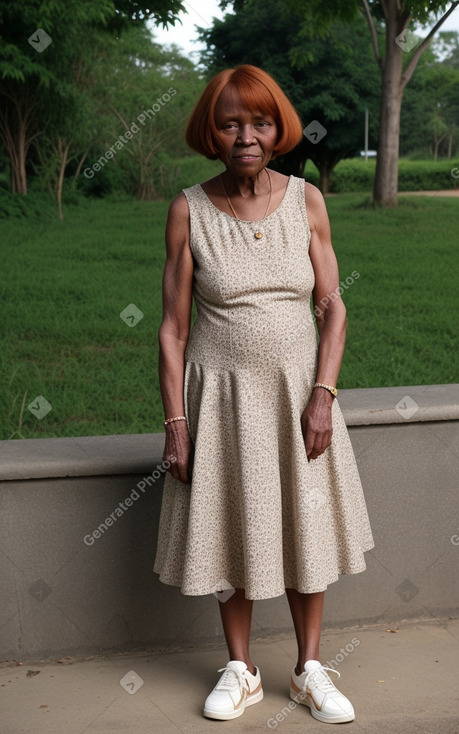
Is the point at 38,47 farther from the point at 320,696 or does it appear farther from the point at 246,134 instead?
the point at 320,696

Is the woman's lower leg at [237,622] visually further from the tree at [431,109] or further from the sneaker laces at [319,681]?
the tree at [431,109]

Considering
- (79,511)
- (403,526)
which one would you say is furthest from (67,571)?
(403,526)

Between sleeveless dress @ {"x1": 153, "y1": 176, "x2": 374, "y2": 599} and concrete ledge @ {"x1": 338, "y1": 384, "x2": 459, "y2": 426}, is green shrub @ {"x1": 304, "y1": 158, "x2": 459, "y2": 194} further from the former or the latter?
sleeveless dress @ {"x1": 153, "y1": 176, "x2": 374, "y2": 599}

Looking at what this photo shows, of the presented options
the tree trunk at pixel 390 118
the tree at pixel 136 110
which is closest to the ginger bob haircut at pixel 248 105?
the tree trunk at pixel 390 118

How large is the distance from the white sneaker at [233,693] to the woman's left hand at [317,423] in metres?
0.62

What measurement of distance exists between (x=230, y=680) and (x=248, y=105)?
146 centimetres

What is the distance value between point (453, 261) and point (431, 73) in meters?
30.0

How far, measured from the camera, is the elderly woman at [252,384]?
2.32 metres

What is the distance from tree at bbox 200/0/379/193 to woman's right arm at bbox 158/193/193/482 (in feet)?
48.8

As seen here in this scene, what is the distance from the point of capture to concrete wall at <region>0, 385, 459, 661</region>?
108 inches

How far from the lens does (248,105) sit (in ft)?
7.29

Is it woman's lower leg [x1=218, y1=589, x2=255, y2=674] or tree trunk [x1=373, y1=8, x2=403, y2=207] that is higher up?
tree trunk [x1=373, y1=8, x2=403, y2=207]

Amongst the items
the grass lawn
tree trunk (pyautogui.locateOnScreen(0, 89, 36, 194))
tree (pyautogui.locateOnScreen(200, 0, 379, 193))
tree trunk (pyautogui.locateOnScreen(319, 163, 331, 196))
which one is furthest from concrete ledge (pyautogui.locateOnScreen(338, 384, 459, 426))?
tree trunk (pyautogui.locateOnScreen(319, 163, 331, 196))

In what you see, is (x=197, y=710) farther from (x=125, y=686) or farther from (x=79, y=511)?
(x=79, y=511)
